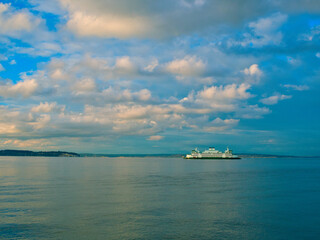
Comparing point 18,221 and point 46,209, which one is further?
point 46,209

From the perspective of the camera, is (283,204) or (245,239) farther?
(283,204)

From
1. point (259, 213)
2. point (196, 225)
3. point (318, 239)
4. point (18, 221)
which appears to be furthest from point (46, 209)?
point (318, 239)

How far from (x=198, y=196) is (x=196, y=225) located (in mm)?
18039

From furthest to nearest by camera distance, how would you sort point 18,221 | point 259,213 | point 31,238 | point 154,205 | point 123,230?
point 154,205
point 259,213
point 18,221
point 123,230
point 31,238

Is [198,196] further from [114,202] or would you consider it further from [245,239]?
[245,239]

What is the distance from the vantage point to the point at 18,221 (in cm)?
3156

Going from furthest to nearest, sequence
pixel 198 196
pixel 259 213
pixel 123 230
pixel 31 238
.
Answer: pixel 198 196 < pixel 259 213 < pixel 123 230 < pixel 31 238

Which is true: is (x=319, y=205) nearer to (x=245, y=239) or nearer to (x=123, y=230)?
(x=245, y=239)

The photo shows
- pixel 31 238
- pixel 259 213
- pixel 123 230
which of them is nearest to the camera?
pixel 31 238

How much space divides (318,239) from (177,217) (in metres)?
14.1

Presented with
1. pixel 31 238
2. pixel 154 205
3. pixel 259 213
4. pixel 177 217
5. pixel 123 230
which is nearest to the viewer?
pixel 31 238

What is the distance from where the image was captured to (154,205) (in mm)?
40562

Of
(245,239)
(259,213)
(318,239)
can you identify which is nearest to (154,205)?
(259,213)

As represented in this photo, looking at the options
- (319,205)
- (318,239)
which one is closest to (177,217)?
(318,239)
